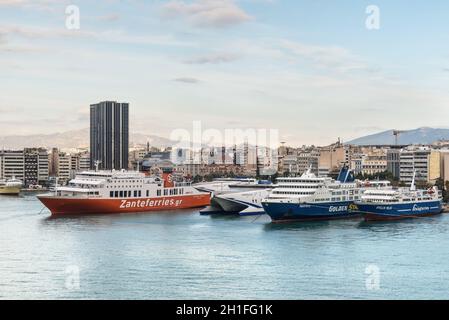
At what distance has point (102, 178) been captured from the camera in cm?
1309

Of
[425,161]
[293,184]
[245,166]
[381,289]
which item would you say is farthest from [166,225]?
[245,166]

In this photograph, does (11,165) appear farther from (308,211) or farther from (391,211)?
(391,211)

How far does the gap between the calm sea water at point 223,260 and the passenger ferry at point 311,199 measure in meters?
0.54

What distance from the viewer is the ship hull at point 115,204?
463 inches

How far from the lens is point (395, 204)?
10773mm

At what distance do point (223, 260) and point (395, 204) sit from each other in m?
5.50

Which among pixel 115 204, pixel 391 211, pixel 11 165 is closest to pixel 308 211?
pixel 391 211

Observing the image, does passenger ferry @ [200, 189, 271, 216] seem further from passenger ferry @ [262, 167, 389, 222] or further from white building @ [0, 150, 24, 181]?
white building @ [0, 150, 24, 181]

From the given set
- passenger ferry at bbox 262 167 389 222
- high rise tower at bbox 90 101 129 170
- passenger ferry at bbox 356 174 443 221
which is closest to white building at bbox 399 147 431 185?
passenger ferry at bbox 356 174 443 221

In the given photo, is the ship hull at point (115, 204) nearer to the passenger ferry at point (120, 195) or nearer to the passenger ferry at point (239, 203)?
the passenger ferry at point (120, 195)

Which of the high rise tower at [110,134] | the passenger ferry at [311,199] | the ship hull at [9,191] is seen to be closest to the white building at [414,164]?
the passenger ferry at [311,199]

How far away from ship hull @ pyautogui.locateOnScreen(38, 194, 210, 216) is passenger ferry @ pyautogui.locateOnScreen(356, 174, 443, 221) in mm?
4147

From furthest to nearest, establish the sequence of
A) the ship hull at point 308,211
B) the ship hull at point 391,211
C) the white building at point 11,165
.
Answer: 1. the white building at point 11,165
2. the ship hull at point 391,211
3. the ship hull at point 308,211
